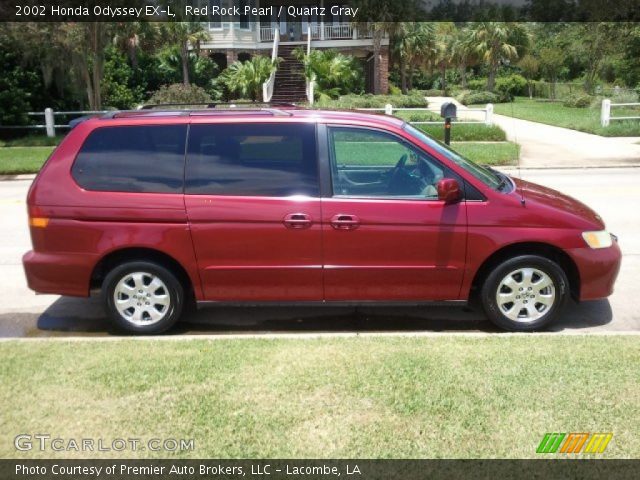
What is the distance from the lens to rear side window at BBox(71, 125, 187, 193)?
17.5 feet

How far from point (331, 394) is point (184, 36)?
31.7m

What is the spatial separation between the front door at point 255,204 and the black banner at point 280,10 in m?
12.6

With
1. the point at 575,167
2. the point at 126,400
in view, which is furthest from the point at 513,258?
the point at 575,167

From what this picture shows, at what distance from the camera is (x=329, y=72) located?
34000mm

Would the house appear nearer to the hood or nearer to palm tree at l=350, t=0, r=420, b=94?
palm tree at l=350, t=0, r=420, b=94

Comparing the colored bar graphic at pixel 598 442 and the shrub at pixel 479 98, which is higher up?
the shrub at pixel 479 98

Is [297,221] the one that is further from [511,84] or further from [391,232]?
[511,84]

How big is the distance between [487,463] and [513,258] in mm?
2408

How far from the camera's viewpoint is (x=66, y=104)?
26281 mm

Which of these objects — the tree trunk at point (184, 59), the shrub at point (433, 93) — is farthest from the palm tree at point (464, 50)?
the tree trunk at point (184, 59)

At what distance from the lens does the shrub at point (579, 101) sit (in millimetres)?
38375

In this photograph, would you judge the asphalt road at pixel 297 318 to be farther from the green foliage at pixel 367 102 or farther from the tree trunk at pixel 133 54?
the tree trunk at pixel 133 54

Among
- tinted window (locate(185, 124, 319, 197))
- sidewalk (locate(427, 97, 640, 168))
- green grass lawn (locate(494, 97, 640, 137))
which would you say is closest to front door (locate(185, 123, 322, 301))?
tinted window (locate(185, 124, 319, 197))

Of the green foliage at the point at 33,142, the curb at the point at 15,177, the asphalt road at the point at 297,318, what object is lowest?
the curb at the point at 15,177
